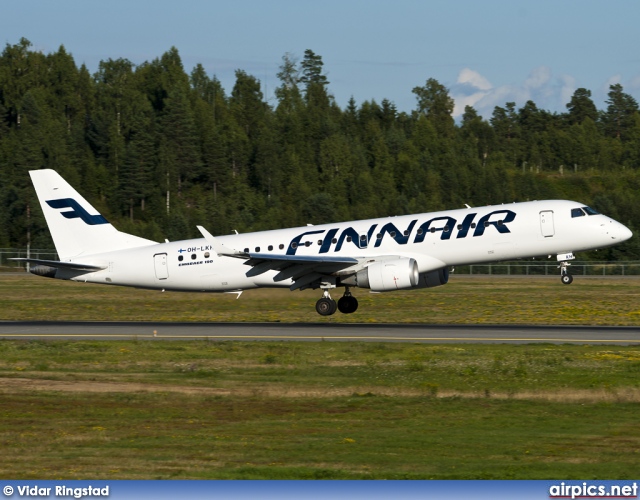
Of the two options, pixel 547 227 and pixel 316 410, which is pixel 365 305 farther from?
pixel 316 410

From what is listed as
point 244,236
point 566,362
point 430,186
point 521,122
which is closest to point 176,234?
point 430,186

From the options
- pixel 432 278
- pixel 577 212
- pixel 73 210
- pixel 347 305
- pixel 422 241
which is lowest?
pixel 347 305

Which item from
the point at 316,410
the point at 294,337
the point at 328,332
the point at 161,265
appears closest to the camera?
the point at 316,410

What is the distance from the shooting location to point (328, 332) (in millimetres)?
34719

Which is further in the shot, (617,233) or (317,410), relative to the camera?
(617,233)

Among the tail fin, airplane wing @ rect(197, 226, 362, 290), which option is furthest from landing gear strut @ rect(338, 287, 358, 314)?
the tail fin

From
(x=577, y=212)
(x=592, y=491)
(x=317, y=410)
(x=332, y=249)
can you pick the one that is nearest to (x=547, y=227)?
(x=577, y=212)

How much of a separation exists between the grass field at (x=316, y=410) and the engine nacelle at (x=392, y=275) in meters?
5.13

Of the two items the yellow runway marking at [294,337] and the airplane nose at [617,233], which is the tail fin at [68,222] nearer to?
the yellow runway marking at [294,337]

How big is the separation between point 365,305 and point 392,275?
10863 mm

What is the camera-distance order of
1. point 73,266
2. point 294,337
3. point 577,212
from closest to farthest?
point 294,337 → point 577,212 → point 73,266

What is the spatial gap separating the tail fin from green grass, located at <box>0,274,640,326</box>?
12.5ft

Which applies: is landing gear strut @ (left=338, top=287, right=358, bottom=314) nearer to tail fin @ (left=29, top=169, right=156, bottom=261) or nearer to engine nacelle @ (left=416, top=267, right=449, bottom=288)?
engine nacelle @ (left=416, top=267, right=449, bottom=288)

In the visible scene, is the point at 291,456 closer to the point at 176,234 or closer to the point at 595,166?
the point at 176,234
